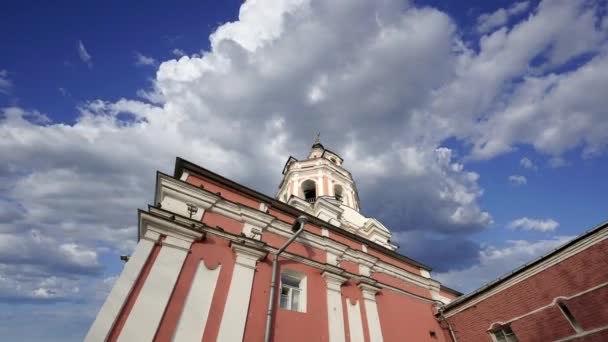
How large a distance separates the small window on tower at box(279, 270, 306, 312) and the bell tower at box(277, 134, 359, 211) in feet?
34.5

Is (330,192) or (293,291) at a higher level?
(330,192)

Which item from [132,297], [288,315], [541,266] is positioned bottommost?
[132,297]

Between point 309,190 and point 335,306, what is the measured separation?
42.1 feet

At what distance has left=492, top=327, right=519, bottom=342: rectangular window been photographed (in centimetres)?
1139

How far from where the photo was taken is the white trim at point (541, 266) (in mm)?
9780

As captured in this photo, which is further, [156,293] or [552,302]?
[552,302]

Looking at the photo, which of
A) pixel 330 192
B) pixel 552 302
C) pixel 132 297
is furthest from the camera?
pixel 330 192

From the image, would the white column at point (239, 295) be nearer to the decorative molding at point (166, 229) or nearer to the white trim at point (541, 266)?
the decorative molding at point (166, 229)

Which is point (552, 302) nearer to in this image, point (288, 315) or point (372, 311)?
point (372, 311)

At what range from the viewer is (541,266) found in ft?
36.1

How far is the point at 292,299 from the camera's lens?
10320mm

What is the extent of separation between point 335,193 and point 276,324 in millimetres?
14400

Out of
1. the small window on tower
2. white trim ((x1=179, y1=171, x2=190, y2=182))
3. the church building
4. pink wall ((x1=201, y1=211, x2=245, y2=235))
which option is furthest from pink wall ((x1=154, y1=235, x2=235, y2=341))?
white trim ((x1=179, y1=171, x2=190, y2=182))

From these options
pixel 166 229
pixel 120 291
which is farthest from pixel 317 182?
pixel 120 291
